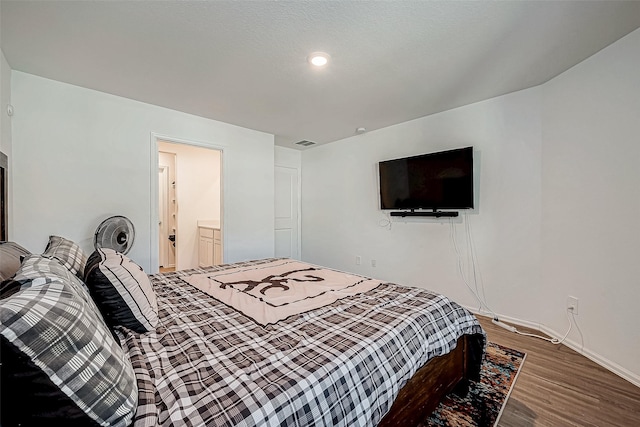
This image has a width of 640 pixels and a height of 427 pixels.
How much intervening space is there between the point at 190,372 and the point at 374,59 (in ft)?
7.93

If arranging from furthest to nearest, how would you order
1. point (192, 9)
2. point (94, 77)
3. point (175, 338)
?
1. point (94, 77)
2. point (192, 9)
3. point (175, 338)

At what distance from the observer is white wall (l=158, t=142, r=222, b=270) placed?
5.28 meters

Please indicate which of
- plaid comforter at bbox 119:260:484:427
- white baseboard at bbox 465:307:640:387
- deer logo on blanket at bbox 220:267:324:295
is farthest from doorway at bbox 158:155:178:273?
white baseboard at bbox 465:307:640:387

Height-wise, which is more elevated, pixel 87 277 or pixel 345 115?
pixel 345 115

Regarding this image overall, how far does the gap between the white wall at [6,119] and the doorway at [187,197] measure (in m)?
2.74

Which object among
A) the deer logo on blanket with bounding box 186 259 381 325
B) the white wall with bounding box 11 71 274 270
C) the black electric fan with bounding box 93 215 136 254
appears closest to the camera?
the deer logo on blanket with bounding box 186 259 381 325

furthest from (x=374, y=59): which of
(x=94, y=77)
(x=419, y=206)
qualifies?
(x=94, y=77)

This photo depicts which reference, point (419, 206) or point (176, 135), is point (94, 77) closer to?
point (176, 135)

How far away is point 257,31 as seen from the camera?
1926 millimetres

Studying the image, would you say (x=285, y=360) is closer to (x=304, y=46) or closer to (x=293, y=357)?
(x=293, y=357)

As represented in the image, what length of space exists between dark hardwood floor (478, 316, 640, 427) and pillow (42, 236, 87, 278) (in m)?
2.46

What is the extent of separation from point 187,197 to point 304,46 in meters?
4.24

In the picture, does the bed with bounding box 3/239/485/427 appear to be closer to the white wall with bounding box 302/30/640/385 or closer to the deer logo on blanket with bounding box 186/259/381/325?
the deer logo on blanket with bounding box 186/259/381/325

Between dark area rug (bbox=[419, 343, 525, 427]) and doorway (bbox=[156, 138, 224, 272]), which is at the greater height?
doorway (bbox=[156, 138, 224, 272])
